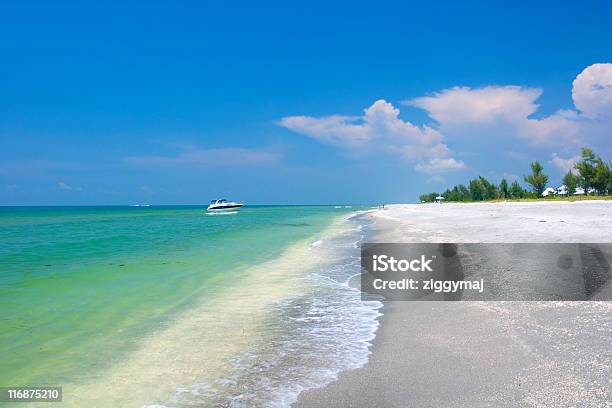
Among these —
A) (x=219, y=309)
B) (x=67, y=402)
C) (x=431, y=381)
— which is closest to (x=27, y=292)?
(x=219, y=309)

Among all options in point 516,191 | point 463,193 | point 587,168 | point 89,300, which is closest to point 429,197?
point 463,193

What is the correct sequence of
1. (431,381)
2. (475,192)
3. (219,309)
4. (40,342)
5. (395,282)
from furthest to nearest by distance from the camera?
(475,192)
(395,282)
(219,309)
(40,342)
(431,381)

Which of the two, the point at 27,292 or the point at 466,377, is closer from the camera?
the point at 466,377

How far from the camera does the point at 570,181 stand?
87.1 metres

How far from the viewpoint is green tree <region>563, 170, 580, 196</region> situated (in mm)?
85312

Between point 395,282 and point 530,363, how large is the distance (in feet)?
21.9

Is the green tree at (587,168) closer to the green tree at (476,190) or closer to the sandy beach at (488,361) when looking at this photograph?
the green tree at (476,190)

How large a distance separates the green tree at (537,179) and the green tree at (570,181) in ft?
13.8

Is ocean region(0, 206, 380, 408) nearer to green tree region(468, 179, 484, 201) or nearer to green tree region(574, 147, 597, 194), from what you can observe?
green tree region(574, 147, 597, 194)

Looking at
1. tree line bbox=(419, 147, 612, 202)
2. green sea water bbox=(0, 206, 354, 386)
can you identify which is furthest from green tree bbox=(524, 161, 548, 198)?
green sea water bbox=(0, 206, 354, 386)

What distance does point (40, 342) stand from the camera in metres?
7.62

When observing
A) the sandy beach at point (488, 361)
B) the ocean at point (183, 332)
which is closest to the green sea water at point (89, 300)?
the ocean at point (183, 332)

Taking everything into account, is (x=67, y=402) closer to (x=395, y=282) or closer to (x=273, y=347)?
(x=273, y=347)

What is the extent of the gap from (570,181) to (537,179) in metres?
6.62
